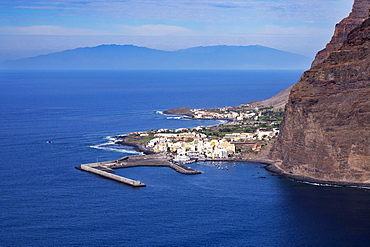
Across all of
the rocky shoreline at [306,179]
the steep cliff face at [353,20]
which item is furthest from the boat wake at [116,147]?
the steep cliff face at [353,20]

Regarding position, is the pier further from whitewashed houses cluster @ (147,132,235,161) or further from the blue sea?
whitewashed houses cluster @ (147,132,235,161)

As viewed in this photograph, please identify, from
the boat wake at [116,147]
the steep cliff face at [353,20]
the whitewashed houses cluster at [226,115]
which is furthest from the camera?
the whitewashed houses cluster at [226,115]

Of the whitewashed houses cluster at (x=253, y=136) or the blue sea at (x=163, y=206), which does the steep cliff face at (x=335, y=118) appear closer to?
the blue sea at (x=163, y=206)

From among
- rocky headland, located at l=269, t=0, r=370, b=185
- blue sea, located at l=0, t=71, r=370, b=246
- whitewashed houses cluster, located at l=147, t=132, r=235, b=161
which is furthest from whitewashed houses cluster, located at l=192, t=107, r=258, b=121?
rocky headland, located at l=269, t=0, r=370, b=185

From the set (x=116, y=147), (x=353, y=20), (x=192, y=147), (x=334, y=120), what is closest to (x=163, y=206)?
(x=334, y=120)

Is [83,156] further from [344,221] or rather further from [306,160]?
[344,221]

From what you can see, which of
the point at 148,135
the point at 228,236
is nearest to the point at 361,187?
the point at 228,236

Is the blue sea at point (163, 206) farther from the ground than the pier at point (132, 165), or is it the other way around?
the pier at point (132, 165)
